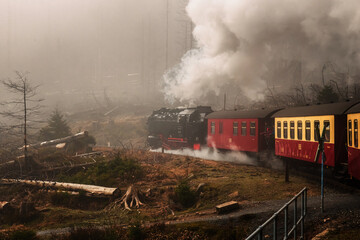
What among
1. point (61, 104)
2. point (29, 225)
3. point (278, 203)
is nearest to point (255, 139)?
point (278, 203)

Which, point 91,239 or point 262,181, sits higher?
point 262,181

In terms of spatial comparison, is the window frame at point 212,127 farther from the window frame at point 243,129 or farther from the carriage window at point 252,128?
the carriage window at point 252,128

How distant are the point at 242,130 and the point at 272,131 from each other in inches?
81.5

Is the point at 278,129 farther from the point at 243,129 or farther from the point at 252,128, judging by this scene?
the point at 243,129

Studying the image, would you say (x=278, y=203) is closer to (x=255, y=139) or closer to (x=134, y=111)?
(x=255, y=139)

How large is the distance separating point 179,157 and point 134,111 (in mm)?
35961

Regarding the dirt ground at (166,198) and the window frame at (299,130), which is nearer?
the dirt ground at (166,198)

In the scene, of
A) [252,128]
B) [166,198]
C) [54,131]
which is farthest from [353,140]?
[54,131]

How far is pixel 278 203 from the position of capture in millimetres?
9180

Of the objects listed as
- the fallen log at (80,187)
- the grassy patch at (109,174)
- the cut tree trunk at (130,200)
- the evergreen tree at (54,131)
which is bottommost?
the cut tree trunk at (130,200)

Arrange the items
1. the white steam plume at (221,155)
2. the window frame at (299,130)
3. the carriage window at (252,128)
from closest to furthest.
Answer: the window frame at (299,130)
the carriage window at (252,128)
the white steam plume at (221,155)

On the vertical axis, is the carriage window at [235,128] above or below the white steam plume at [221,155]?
above

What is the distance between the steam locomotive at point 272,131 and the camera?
10.1m

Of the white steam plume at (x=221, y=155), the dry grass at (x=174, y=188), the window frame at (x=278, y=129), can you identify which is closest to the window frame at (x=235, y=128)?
the white steam plume at (x=221, y=155)
